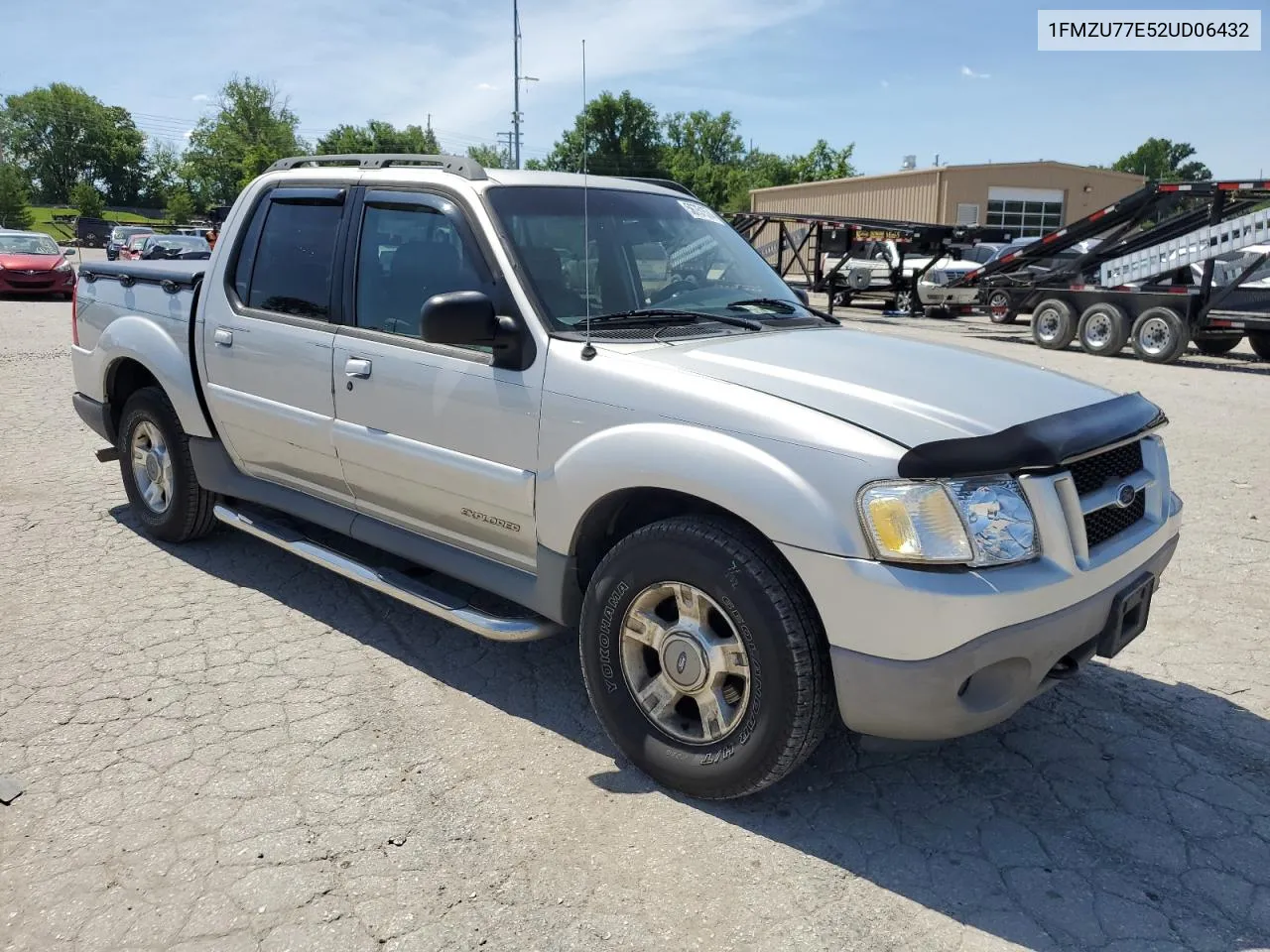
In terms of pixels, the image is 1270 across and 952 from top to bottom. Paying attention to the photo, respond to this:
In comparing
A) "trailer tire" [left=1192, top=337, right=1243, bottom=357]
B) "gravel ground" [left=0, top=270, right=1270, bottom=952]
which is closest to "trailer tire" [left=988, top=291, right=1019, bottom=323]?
"trailer tire" [left=1192, top=337, right=1243, bottom=357]

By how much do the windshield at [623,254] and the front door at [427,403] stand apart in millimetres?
211

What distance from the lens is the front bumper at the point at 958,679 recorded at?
250 centimetres

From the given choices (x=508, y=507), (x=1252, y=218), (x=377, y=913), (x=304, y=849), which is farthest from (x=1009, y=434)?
(x=1252, y=218)

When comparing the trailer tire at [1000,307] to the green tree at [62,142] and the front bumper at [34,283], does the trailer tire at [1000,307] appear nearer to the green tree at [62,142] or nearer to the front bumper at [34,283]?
the front bumper at [34,283]

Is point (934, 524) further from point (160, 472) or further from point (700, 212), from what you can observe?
point (160, 472)

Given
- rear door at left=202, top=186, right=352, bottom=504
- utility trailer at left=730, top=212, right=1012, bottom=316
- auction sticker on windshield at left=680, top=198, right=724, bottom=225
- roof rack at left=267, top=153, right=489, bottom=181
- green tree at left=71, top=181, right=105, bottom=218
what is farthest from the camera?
green tree at left=71, top=181, right=105, bottom=218

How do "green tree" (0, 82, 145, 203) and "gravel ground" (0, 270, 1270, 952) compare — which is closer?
"gravel ground" (0, 270, 1270, 952)

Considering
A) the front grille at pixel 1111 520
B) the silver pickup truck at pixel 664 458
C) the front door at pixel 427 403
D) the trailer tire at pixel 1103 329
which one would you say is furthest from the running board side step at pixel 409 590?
the trailer tire at pixel 1103 329

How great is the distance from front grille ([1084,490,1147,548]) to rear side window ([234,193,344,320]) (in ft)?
9.96

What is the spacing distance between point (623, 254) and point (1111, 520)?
202 centimetres

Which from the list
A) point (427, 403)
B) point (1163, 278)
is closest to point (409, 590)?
point (427, 403)

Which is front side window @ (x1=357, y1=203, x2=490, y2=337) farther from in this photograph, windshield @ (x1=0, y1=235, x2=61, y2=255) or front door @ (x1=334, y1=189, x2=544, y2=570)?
windshield @ (x1=0, y1=235, x2=61, y2=255)

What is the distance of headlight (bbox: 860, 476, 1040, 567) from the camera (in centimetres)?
250

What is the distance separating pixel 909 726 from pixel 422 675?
81.7 inches
